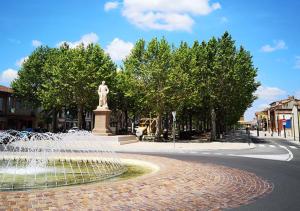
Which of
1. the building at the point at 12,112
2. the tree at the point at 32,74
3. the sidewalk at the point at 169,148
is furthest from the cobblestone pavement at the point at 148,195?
the building at the point at 12,112

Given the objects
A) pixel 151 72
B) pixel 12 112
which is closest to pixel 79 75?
pixel 151 72

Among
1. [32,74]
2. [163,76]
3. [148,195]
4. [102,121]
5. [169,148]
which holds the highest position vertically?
[32,74]

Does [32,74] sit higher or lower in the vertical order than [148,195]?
higher

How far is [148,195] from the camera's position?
7984 millimetres

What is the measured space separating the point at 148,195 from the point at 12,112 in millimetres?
60953

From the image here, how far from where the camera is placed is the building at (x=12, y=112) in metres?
60.1

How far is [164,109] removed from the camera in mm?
42750

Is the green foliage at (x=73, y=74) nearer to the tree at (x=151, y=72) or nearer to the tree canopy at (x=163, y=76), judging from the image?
the tree canopy at (x=163, y=76)

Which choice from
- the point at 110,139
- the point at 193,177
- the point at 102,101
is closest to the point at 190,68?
the point at 102,101

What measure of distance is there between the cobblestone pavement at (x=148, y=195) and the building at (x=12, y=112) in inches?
2197

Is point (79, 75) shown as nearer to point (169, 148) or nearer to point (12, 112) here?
point (169, 148)

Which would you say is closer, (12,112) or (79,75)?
(79,75)

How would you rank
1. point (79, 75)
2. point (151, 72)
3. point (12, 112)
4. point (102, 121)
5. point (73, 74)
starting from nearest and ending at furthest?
point (102, 121) → point (151, 72) → point (79, 75) → point (73, 74) → point (12, 112)

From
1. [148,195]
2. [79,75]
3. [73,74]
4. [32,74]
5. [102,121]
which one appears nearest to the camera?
[148,195]
